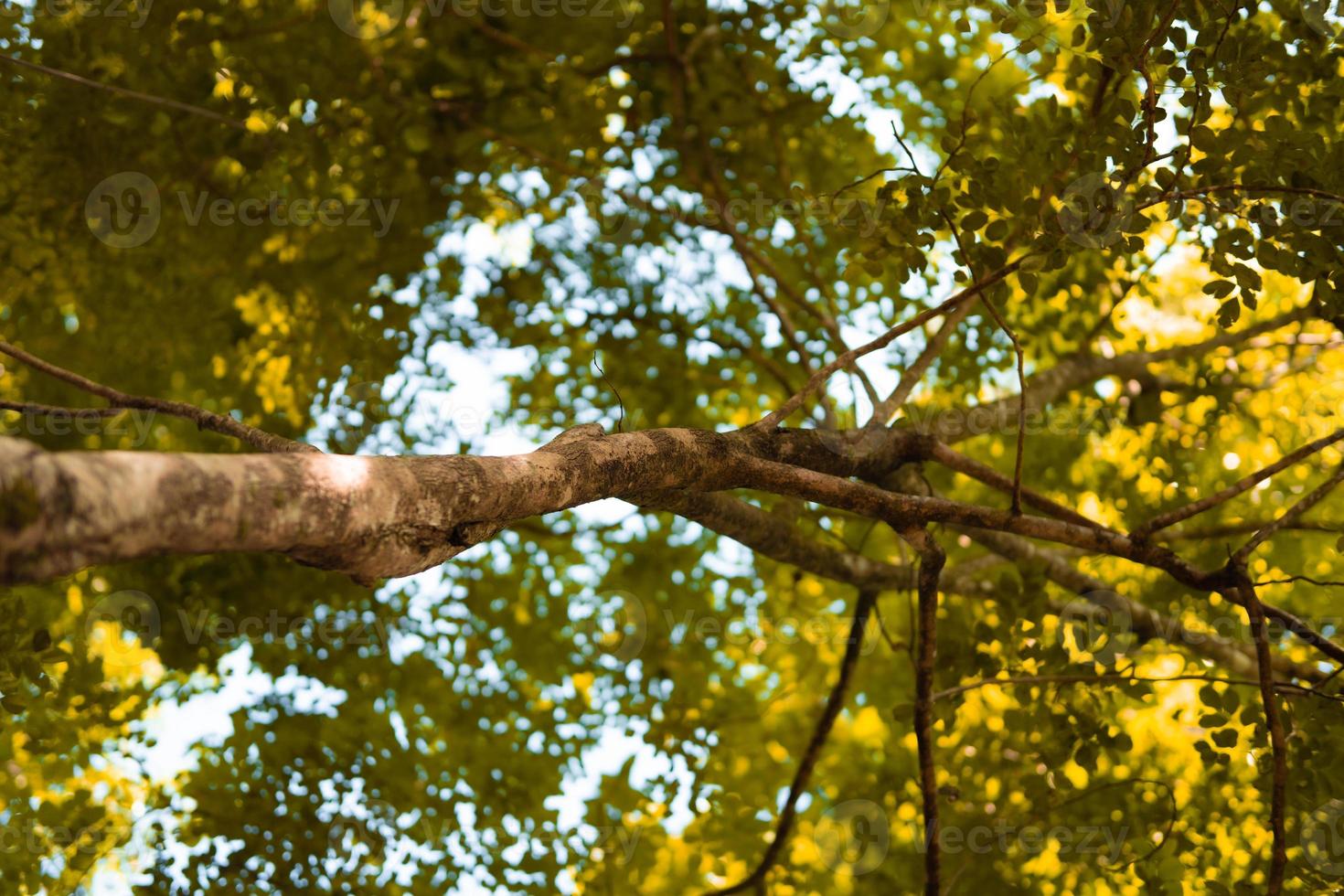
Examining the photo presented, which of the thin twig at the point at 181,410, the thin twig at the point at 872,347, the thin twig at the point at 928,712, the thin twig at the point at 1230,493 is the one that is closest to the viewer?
the thin twig at the point at 181,410

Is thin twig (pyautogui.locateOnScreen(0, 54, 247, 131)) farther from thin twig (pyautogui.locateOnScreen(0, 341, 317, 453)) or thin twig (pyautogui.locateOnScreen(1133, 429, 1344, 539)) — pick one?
thin twig (pyautogui.locateOnScreen(1133, 429, 1344, 539))

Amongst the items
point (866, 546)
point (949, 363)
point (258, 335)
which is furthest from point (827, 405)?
point (258, 335)

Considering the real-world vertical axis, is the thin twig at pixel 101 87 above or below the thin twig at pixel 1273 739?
above

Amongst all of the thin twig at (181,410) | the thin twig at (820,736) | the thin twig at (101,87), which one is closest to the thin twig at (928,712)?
the thin twig at (820,736)

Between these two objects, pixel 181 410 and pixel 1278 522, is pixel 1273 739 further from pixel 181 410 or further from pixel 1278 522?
pixel 181 410

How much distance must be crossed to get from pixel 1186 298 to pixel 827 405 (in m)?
4.08

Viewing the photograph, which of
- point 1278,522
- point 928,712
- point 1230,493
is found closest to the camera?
point 1278,522

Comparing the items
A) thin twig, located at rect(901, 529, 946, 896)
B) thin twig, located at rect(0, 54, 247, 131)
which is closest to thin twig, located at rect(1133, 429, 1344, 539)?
thin twig, located at rect(901, 529, 946, 896)

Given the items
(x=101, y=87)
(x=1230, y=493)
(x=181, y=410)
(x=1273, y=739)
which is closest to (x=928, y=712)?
(x=1273, y=739)

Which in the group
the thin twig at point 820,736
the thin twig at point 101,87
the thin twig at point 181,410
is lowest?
the thin twig at point 181,410

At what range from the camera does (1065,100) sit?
6.42m

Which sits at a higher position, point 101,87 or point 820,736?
point 101,87

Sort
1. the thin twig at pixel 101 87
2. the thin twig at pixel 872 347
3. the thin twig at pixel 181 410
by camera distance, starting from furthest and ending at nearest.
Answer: the thin twig at pixel 101 87 < the thin twig at pixel 872 347 < the thin twig at pixel 181 410

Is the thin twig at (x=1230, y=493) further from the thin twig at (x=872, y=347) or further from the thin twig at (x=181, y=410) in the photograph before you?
the thin twig at (x=181, y=410)
